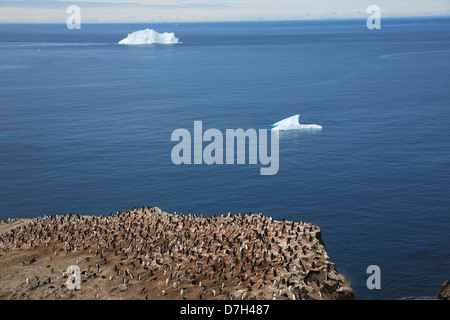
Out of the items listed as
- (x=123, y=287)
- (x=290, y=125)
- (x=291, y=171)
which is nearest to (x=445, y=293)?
(x=123, y=287)

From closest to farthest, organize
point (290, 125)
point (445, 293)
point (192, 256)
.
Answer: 1. point (192, 256)
2. point (445, 293)
3. point (290, 125)

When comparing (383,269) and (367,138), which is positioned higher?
(367,138)

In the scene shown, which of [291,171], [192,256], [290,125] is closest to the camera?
[192,256]

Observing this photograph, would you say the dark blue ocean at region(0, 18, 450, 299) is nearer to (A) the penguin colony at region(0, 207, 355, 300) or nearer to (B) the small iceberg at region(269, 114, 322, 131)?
(B) the small iceberg at region(269, 114, 322, 131)

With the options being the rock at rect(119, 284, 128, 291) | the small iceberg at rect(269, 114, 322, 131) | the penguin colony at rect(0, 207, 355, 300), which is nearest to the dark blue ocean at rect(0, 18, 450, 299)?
the small iceberg at rect(269, 114, 322, 131)

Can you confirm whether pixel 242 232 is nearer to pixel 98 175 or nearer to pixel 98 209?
pixel 98 209

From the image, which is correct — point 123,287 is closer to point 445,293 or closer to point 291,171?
point 445,293

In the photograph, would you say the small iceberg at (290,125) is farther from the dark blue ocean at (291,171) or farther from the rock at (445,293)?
the rock at (445,293)
